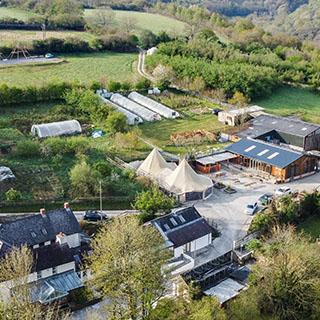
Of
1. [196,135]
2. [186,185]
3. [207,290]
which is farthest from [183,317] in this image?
[196,135]

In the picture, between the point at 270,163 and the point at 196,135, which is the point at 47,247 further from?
the point at 196,135

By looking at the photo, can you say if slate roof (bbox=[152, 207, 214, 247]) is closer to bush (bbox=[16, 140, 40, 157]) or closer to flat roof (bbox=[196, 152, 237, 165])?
flat roof (bbox=[196, 152, 237, 165])

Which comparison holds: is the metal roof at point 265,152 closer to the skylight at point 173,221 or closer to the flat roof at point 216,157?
the flat roof at point 216,157

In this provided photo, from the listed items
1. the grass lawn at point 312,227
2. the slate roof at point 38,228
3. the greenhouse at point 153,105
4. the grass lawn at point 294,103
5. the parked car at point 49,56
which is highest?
the slate roof at point 38,228

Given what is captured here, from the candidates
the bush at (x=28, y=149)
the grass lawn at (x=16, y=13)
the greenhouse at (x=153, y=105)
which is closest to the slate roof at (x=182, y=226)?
the bush at (x=28, y=149)

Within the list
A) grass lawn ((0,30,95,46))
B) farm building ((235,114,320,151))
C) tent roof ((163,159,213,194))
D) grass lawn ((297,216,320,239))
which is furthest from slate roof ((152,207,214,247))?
grass lawn ((0,30,95,46))
